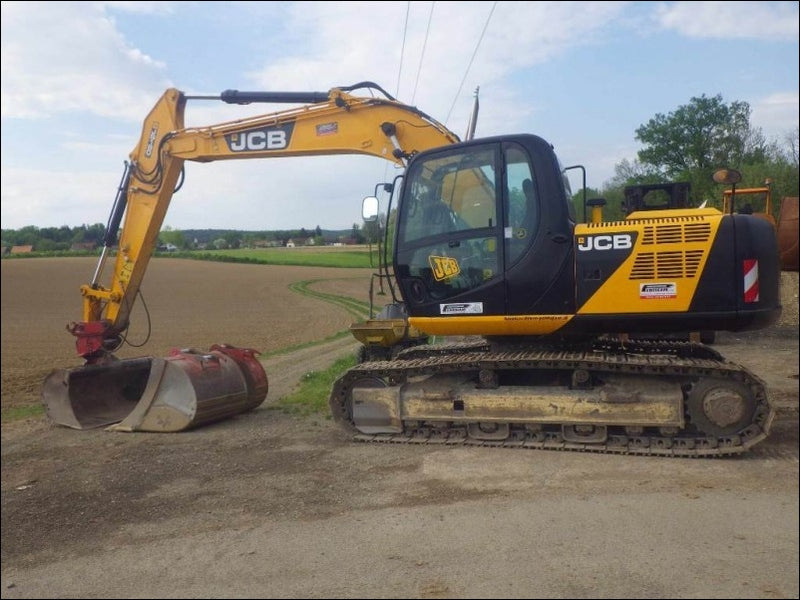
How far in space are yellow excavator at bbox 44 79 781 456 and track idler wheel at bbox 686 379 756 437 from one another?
0.03ft

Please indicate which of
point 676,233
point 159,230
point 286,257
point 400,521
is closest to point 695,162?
point 676,233

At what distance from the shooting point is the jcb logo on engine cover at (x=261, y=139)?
8.29 meters

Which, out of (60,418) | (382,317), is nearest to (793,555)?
(382,317)

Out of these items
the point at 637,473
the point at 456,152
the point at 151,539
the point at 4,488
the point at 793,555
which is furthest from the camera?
the point at 456,152

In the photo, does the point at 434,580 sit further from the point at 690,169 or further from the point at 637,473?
the point at 690,169

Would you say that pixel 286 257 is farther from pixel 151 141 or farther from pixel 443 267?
pixel 443 267

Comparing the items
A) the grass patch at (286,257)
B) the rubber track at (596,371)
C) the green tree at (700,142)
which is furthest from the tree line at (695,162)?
the grass patch at (286,257)

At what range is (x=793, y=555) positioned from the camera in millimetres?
3357

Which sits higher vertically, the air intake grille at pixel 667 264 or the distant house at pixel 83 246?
the distant house at pixel 83 246

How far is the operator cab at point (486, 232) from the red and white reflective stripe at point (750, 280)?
1.40 meters

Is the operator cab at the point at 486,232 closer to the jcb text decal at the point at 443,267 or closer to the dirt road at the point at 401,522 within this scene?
the jcb text decal at the point at 443,267

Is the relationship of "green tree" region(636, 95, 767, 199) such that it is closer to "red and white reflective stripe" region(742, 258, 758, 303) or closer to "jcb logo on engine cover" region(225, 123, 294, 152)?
"red and white reflective stripe" region(742, 258, 758, 303)

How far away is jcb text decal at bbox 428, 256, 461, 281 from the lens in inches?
248

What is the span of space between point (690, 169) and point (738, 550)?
4.85m
